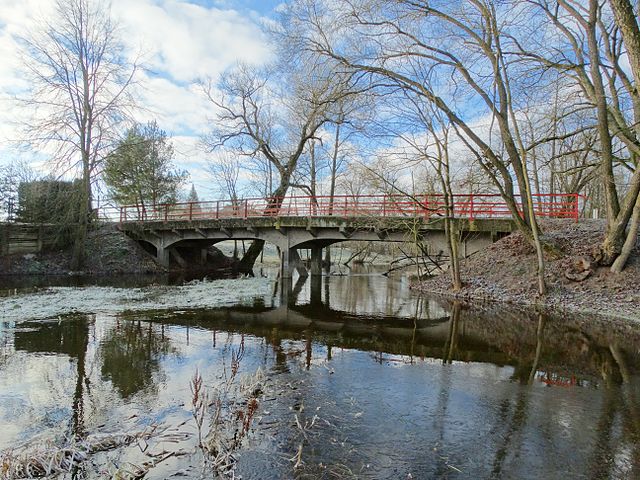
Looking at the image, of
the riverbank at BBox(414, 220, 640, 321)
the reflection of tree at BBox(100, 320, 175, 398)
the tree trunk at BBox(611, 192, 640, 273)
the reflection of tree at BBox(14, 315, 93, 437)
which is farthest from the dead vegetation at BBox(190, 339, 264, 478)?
the tree trunk at BBox(611, 192, 640, 273)

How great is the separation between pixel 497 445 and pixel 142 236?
26179mm

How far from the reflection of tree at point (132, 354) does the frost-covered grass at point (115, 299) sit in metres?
2.62

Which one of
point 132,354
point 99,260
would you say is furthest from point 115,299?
point 99,260

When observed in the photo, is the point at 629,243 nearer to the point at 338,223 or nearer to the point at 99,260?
the point at 338,223

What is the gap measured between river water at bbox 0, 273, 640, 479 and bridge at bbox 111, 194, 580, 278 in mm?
8115

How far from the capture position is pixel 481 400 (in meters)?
5.22

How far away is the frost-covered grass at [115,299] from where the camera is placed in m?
11.0

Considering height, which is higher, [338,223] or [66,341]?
[338,223]

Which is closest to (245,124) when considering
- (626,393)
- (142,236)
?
(142,236)

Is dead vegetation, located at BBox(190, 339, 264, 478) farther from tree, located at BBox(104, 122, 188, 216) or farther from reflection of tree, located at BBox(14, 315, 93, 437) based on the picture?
tree, located at BBox(104, 122, 188, 216)

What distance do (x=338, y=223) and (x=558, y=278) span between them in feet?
31.6

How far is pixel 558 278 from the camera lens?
1403cm

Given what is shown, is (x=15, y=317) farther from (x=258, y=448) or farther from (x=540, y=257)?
(x=540, y=257)

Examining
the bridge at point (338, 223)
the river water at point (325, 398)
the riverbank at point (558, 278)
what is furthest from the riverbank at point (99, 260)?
the riverbank at point (558, 278)
